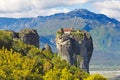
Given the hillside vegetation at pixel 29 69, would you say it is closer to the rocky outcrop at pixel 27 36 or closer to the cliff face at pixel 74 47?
the rocky outcrop at pixel 27 36

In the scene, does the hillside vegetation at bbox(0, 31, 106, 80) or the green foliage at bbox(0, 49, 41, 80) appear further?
the hillside vegetation at bbox(0, 31, 106, 80)

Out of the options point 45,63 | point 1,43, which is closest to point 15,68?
point 45,63

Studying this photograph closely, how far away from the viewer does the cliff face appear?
137750 mm

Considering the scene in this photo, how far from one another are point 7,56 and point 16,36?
42246 millimetres

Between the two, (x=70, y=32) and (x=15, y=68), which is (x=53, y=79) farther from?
(x=70, y=32)

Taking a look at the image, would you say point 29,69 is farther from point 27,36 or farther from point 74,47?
point 74,47

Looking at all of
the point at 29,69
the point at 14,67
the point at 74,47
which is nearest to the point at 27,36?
the point at 74,47

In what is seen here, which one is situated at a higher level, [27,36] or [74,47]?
[27,36]

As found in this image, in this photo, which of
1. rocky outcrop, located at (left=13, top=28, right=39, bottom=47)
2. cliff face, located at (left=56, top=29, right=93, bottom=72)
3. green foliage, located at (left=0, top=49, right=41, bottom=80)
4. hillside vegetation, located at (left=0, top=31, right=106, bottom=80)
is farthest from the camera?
cliff face, located at (left=56, top=29, right=93, bottom=72)

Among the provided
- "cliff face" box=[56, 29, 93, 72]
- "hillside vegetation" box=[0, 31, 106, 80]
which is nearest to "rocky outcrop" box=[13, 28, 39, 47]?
"cliff face" box=[56, 29, 93, 72]

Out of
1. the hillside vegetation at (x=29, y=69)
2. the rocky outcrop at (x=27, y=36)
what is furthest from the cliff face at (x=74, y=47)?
the hillside vegetation at (x=29, y=69)

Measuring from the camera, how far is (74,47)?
455ft

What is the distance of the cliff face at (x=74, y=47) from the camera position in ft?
452

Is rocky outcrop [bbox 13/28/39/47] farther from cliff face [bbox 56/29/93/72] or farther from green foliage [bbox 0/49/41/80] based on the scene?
green foliage [bbox 0/49/41/80]
